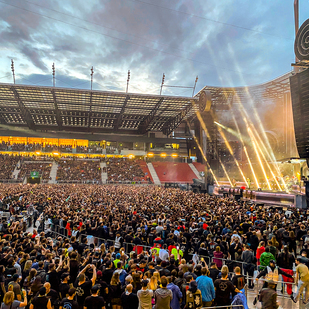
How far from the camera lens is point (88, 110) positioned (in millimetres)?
46062

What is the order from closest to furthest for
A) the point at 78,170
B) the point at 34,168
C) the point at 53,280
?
the point at 53,280 → the point at 34,168 → the point at 78,170

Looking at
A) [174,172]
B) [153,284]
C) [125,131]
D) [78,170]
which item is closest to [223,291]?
[153,284]

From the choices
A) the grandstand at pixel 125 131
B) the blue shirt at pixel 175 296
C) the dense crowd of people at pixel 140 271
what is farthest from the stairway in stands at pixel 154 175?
the blue shirt at pixel 175 296

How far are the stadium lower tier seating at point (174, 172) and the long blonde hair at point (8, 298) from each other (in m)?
44.3

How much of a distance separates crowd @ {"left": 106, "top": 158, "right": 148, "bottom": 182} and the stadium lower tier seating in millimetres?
4097

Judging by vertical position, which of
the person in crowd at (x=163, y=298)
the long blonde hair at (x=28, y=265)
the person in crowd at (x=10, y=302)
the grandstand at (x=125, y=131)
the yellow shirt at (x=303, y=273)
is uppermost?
the grandstand at (x=125, y=131)

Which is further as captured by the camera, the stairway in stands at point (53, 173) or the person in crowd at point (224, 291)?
the stairway in stands at point (53, 173)

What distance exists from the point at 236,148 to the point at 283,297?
36.4 metres

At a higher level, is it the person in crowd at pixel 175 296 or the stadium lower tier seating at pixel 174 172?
the stadium lower tier seating at pixel 174 172

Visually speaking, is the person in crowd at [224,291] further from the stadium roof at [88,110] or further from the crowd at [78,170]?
the crowd at [78,170]

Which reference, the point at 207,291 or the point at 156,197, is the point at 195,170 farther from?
the point at 207,291

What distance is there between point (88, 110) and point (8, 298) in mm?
43960

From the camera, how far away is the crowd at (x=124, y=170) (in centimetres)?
4644

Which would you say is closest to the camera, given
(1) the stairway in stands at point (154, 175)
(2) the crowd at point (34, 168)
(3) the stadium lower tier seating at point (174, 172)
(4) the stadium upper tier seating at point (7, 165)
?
(4) the stadium upper tier seating at point (7, 165)
